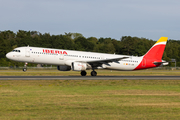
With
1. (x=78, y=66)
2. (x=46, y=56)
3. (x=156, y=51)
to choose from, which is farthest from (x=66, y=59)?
(x=156, y=51)

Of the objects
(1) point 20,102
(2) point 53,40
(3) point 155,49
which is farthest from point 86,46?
(1) point 20,102

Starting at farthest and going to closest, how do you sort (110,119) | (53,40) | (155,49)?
(53,40)
(155,49)
(110,119)

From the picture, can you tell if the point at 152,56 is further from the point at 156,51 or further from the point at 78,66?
the point at 78,66

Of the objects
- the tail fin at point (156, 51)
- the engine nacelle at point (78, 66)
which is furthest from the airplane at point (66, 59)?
the tail fin at point (156, 51)

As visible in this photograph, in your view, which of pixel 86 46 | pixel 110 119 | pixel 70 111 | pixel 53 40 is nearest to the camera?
pixel 110 119

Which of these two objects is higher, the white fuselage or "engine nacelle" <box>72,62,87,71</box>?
the white fuselage

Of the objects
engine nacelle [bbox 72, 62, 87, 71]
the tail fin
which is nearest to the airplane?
engine nacelle [bbox 72, 62, 87, 71]

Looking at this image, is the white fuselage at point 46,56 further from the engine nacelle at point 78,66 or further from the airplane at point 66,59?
the engine nacelle at point 78,66

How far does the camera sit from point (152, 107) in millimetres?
12414

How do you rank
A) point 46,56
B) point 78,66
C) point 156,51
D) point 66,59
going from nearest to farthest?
1. point 78,66
2. point 46,56
3. point 66,59
4. point 156,51

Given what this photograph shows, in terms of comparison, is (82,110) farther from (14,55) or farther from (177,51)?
(177,51)

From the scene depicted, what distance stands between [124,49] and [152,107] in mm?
100883

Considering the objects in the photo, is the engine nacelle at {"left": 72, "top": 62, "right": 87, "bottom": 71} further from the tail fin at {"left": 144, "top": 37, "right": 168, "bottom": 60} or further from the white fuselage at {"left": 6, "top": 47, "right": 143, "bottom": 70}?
the tail fin at {"left": 144, "top": 37, "right": 168, "bottom": 60}

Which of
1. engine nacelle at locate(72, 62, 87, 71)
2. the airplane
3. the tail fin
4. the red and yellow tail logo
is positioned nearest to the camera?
engine nacelle at locate(72, 62, 87, 71)
